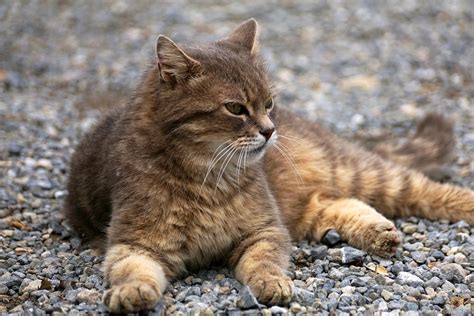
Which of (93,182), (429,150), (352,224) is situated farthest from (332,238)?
(429,150)

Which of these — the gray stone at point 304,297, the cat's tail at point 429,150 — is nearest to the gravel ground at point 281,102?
the gray stone at point 304,297

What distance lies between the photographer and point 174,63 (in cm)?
456

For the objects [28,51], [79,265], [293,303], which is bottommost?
[28,51]

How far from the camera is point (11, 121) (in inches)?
317

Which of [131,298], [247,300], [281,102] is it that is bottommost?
[281,102]

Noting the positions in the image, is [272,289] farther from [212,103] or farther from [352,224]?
[352,224]

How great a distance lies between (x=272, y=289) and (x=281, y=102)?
5.20 meters

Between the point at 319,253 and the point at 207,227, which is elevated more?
the point at 207,227

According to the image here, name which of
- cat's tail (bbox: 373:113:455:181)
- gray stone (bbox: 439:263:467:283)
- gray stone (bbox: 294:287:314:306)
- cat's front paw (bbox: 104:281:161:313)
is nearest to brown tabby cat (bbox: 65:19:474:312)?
cat's front paw (bbox: 104:281:161:313)

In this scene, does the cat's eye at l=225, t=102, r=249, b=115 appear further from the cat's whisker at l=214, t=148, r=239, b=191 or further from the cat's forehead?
the cat's whisker at l=214, t=148, r=239, b=191

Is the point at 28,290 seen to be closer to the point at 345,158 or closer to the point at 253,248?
the point at 253,248

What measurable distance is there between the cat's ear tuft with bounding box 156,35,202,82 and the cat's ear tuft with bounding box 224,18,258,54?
0.65 m

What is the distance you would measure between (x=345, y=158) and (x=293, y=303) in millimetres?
2365

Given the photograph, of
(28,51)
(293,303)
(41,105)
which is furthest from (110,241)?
(28,51)
